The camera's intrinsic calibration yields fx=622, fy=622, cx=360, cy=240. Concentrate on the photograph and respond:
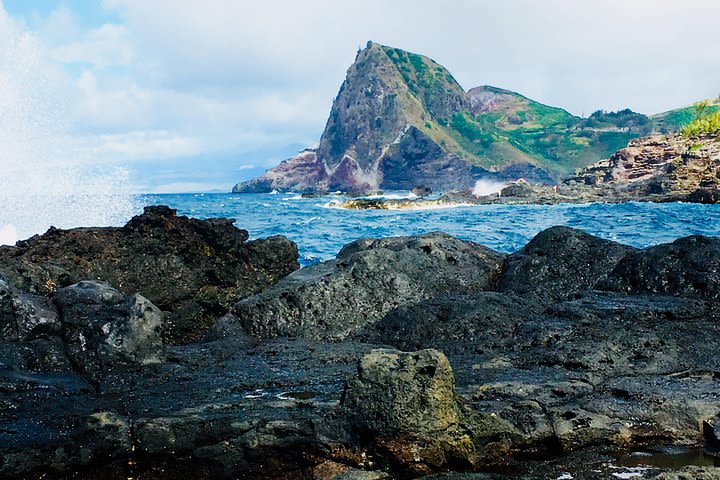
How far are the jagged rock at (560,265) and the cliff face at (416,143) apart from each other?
15377 centimetres

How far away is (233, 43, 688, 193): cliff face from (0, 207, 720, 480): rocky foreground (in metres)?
154

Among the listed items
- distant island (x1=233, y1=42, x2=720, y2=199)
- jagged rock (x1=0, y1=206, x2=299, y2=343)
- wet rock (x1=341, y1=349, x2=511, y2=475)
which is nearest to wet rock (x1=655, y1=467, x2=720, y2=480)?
wet rock (x1=341, y1=349, x2=511, y2=475)

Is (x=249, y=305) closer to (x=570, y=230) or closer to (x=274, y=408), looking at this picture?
(x=274, y=408)

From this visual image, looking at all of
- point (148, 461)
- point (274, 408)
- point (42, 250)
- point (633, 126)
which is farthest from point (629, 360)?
point (633, 126)

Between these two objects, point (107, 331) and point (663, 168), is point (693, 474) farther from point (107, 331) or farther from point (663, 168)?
point (663, 168)

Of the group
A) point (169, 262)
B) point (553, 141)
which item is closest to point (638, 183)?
point (169, 262)

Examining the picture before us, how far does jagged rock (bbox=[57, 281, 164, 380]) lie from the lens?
Answer: 6.87m

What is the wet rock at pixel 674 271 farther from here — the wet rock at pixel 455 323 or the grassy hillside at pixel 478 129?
the grassy hillside at pixel 478 129

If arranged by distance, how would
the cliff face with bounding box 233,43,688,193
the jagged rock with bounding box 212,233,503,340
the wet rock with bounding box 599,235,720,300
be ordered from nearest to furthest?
the wet rock with bounding box 599,235,720,300 < the jagged rock with bounding box 212,233,503,340 < the cliff face with bounding box 233,43,688,193

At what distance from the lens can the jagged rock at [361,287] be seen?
8781mm

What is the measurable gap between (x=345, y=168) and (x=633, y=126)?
86.1 m

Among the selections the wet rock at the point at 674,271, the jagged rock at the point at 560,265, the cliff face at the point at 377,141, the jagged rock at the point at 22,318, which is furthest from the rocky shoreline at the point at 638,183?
the cliff face at the point at 377,141

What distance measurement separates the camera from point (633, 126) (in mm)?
183250

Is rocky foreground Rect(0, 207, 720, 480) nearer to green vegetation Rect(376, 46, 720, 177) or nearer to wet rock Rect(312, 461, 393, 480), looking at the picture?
wet rock Rect(312, 461, 393, 480)
